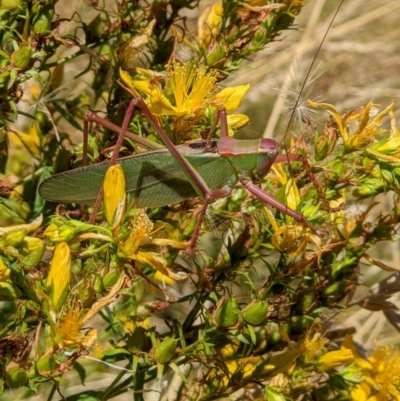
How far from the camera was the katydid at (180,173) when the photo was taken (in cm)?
168

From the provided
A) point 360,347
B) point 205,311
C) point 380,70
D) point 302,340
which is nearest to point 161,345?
point 205,311

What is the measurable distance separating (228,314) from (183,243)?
8.4 inches

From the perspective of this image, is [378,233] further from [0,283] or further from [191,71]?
[0,283]

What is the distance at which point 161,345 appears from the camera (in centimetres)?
156

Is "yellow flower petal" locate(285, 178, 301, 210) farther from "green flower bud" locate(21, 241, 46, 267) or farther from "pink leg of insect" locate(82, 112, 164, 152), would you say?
"green flower bud" locate(21, 241, 46, 267)

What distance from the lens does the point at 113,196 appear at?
4.88ft

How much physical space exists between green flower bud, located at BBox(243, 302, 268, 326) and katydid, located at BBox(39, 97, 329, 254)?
20 centimetres

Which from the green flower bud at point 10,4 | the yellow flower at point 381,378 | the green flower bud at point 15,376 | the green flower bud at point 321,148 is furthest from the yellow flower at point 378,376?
the green flower bud at point 10,4

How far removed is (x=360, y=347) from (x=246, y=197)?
624mm

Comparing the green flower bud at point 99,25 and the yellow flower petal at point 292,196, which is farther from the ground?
the green flower bud at point 99,25

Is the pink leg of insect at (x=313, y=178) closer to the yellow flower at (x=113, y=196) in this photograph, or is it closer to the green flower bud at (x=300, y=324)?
the green flower bud at (x=300, y=324)

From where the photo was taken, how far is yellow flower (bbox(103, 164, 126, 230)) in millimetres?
1481

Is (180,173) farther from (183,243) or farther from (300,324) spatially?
(300,324)

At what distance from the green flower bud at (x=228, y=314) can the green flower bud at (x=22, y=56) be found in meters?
0.74
